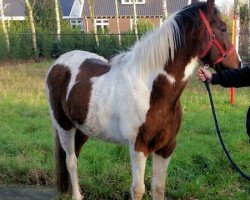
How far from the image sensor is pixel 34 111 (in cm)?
816

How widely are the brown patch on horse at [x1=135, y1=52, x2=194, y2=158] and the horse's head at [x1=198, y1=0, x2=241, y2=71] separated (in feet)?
0.61

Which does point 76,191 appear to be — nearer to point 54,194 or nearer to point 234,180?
point 54,194

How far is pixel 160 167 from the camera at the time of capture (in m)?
3.83

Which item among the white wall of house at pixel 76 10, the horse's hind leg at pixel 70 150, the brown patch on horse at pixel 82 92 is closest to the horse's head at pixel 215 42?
the brown patch on horse at pixel 82 92

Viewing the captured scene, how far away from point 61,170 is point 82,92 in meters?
0.98

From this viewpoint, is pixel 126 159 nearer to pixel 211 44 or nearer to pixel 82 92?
pixel 82 92

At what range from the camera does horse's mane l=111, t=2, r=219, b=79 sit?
133 inches

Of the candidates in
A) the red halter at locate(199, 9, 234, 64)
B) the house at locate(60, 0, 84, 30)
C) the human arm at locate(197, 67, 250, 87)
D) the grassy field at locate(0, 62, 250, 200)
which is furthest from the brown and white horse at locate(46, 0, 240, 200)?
the house at locate(60, 0, 84, 30)

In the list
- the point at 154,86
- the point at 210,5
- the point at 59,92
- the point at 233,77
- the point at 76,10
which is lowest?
the point at 76,10

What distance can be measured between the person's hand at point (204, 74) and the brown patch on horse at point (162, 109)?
124mm

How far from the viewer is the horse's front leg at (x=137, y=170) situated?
354cm

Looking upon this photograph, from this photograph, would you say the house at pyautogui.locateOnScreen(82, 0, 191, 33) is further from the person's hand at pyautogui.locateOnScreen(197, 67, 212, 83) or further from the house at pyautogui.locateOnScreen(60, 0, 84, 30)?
the person's hand at pyautogui.locateOnScreen(197, 67, 212, 83)

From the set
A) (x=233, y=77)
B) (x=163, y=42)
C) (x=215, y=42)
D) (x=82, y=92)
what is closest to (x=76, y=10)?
(x=82, y=92)

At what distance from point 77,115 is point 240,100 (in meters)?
5.44
